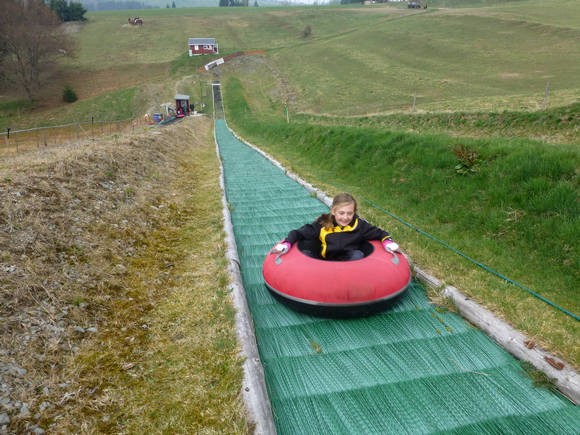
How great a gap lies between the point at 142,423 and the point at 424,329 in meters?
2.72

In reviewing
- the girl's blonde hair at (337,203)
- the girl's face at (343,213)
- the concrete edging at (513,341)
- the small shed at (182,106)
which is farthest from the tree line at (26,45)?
the concrete edging at (513,341)

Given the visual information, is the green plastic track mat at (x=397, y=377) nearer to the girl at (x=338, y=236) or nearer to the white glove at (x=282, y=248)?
the white glove at (x=282, y=248)

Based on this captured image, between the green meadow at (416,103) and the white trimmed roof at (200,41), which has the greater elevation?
the white trimmed roof at (200,41)

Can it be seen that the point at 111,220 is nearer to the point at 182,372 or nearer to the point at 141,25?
the point at 182,372

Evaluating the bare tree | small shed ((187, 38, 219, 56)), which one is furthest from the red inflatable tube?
small shed ((187, 38, 219, 56))

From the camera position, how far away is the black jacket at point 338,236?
478 centimetres

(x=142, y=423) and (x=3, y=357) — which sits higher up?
(x=3, y=357)

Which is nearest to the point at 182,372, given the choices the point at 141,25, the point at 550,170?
the point at 550,170

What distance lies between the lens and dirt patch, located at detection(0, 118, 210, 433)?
10.0ft

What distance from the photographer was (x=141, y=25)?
78.6m

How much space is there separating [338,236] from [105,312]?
9.05 feet

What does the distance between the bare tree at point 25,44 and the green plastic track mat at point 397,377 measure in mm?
52865

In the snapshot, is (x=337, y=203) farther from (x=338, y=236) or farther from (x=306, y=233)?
(x=306, y=233)

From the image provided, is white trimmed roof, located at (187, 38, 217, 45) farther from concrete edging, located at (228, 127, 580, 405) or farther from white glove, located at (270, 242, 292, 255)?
concrete edging, located at (228, 127, 580, 405)
